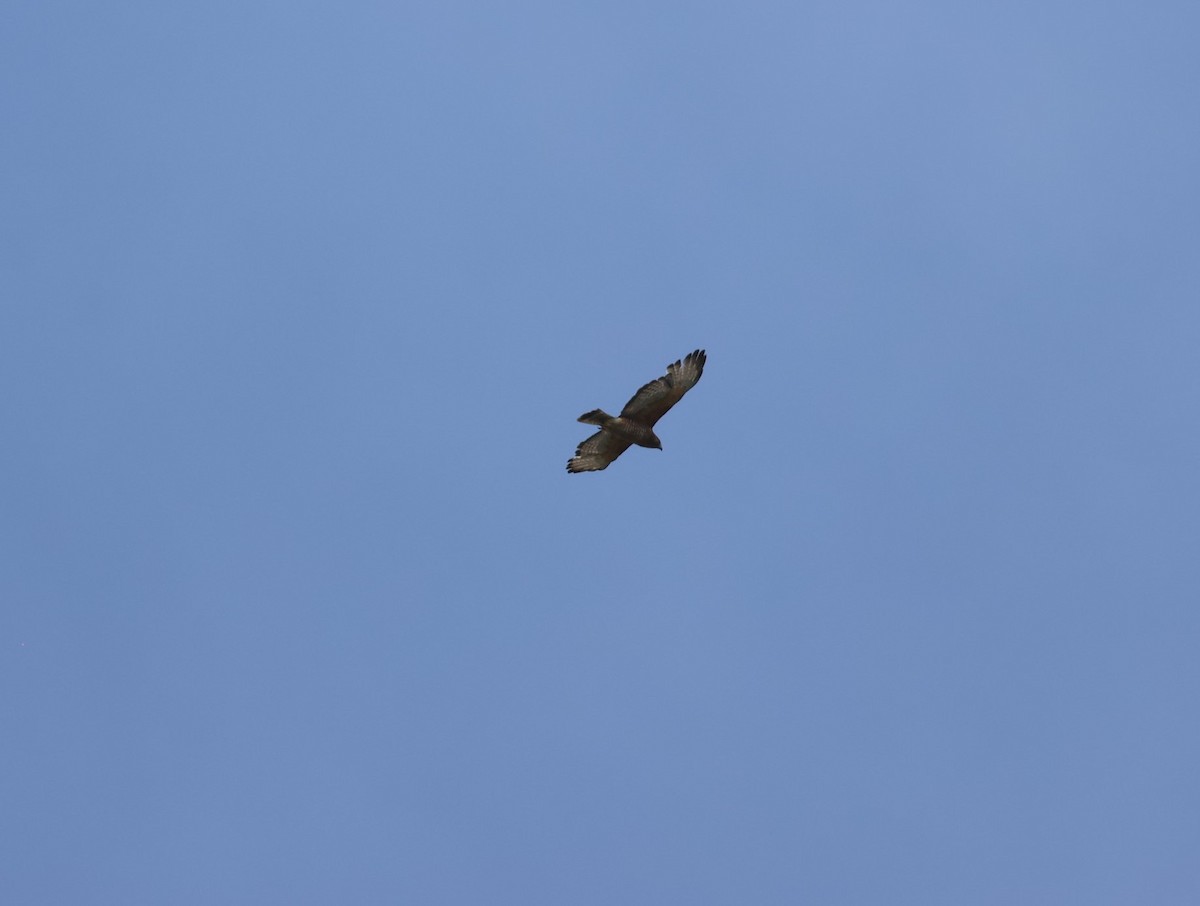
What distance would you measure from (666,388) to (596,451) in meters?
2.25

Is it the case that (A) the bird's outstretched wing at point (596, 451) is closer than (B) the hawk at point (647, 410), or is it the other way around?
(B) the hawk at point (647, 410)

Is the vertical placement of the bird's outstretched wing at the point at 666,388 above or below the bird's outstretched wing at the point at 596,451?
above

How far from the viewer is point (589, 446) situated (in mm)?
31125

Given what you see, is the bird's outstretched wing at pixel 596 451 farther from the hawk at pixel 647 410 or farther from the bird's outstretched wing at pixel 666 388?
the bird's outstretched wing at pixel 666 388

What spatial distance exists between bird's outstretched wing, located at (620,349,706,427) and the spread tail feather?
1.52 ft

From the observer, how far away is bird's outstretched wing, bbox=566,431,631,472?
30984mm

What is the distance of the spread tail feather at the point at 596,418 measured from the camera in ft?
98.6

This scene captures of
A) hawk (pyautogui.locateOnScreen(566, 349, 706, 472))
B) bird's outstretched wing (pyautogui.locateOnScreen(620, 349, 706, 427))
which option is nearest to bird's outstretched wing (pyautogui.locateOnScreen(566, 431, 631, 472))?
hawk (pyautogui.locateOnScreen(566, 349, 706, 472))

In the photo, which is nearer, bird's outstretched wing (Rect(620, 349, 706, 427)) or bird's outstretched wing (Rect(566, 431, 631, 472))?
bird's outstretched wing (Rect(620, 349, 706, 427))

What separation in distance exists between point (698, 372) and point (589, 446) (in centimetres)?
297

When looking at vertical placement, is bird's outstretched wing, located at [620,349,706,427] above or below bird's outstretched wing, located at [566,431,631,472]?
above

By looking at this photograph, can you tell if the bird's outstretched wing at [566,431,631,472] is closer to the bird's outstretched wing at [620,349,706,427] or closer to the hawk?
the hawk

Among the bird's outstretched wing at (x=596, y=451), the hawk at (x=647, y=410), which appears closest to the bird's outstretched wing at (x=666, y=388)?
the hawk at (x=647, y=410)

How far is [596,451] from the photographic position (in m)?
31.2
